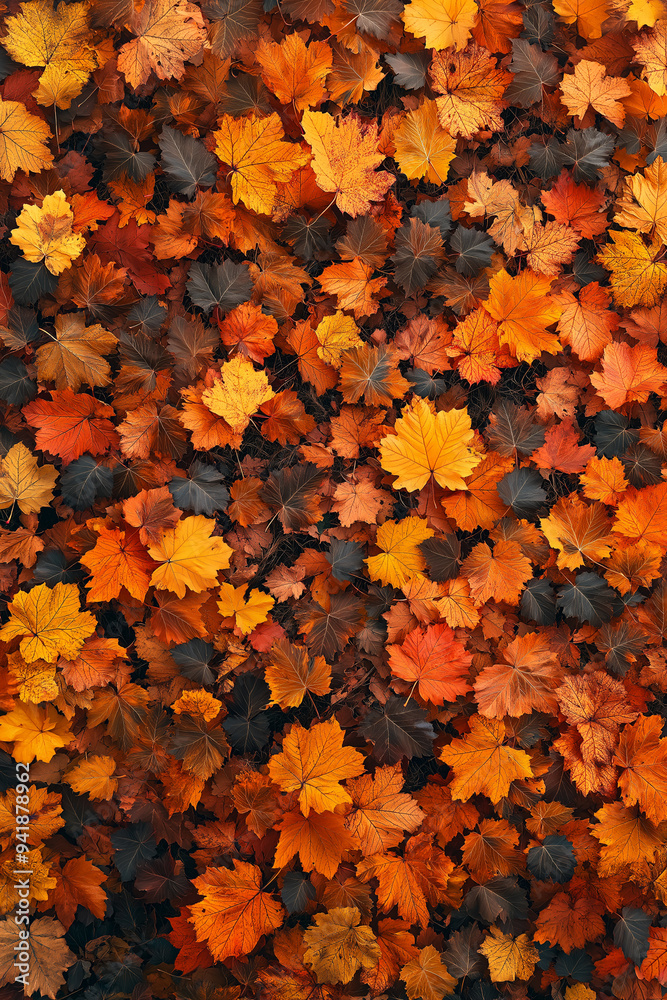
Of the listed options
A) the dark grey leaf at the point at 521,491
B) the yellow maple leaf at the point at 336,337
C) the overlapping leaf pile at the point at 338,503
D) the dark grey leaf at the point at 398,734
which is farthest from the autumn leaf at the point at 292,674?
the yellow maple leaf at the point at 336,337

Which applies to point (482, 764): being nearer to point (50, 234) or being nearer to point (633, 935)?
point (633, 935)

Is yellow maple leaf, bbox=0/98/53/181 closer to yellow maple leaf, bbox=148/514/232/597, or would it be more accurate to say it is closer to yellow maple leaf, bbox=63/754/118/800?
yellow maple leaf, bbox=148/514/232/597

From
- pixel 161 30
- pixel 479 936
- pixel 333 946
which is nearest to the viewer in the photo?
pixel 161 30

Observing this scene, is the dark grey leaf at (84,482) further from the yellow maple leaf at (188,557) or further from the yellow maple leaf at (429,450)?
the yellow maple leaf at (429,450)

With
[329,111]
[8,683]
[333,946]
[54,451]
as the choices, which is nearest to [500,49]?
[329,111]

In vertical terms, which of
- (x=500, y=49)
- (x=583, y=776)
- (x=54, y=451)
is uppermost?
(x=500, y=49)

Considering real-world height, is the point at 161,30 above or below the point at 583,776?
above

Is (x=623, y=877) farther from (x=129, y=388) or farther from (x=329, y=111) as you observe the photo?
(x=329, y=111)
